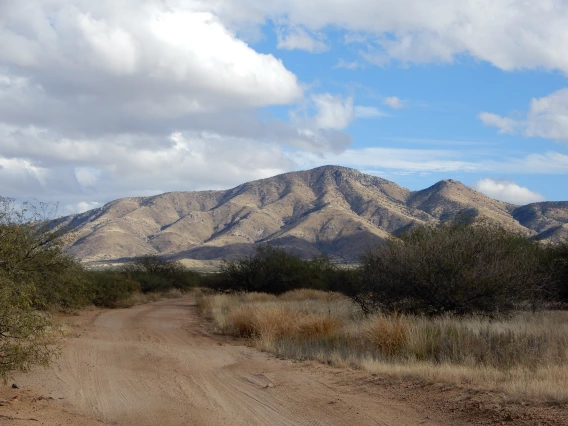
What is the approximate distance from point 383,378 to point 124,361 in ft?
21.5

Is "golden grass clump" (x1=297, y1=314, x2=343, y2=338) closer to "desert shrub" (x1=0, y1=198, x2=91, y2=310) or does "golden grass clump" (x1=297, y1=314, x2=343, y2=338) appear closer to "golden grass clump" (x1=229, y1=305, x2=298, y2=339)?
"golden grass clump" (x1=229, y1=305, x2=298, y2=339)

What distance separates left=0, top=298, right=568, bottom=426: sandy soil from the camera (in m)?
9.02

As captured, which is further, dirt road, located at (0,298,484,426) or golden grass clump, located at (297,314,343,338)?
golden grass clump, located at (297,314,343,338)

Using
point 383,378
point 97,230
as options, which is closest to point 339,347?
point 383,378

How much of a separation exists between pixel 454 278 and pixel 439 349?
20.7 feet

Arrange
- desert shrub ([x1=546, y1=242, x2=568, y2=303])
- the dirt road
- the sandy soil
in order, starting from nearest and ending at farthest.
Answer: the sandy soil, the dirt road, desert shrub ([x1=546, y1=242, x2=568, y2=303])

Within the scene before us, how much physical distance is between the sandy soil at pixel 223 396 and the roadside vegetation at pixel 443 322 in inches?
34.4

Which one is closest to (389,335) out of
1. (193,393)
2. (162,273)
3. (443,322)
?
(443,322)

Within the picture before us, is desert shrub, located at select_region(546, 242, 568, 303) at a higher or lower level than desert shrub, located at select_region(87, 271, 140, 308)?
higher

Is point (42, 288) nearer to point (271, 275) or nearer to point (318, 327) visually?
point (318, 327)

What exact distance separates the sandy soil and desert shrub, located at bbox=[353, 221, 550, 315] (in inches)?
298

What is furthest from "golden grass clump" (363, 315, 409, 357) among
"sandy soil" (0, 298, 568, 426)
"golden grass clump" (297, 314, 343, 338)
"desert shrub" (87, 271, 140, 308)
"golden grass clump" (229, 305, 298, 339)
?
"desert shrub" (87, 271, 140, 308)

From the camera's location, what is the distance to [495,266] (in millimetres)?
19578

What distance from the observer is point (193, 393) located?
11023mm
